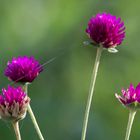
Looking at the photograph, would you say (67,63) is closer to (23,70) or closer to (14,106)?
(23,70)

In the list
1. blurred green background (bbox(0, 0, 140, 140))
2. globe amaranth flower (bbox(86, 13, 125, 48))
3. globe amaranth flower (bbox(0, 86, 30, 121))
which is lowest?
blurred green background (bbox(0, 0, 140, 140))

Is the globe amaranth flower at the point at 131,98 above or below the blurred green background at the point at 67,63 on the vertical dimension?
above

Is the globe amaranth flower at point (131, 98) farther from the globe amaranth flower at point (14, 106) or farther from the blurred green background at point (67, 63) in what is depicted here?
the blurred green background at point (67, 63)

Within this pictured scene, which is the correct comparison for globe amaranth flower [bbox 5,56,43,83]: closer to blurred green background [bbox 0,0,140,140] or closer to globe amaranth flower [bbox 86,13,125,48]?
globe amaranth flower [bbox 86,13,125,48]

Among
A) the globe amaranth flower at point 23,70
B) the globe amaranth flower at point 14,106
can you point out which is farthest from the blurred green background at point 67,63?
the globe amaranth flower at point 14,106

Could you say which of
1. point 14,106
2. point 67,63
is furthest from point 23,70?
point 67,63

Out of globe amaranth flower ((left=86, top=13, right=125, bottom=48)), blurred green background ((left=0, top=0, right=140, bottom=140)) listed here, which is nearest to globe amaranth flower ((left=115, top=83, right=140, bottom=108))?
globe amaranth flower ((left=86, top=13, right=125, bottom=48))
